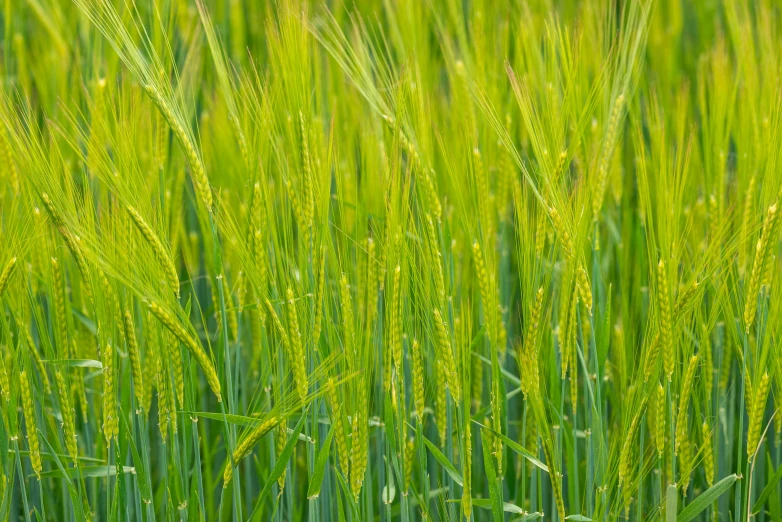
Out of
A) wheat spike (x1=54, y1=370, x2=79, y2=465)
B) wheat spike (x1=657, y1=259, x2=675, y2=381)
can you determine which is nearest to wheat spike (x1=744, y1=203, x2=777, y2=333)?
wheat spike (x1=657, y1=259, x2=675, y2=381)

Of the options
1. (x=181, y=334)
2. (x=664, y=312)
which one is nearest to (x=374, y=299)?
(x=181, y=334)

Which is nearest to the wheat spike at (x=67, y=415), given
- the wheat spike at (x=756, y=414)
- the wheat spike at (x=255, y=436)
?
the wheat spike at (x=255, y=436)

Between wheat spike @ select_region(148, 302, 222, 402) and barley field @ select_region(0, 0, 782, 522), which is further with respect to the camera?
barley field @ select_region(0, 0, 782, 522)

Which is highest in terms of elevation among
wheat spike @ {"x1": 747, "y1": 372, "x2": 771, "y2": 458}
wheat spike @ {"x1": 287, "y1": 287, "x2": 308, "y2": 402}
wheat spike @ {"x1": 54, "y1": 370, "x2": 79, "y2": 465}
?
wheat spike @ {"x1": 287, "y1": 287, "x2": 308, "y2": 402}

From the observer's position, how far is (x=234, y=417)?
1152 mm

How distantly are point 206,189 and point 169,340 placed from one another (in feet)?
0.72

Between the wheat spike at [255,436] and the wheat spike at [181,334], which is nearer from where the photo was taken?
the wheat spike at [181,334]

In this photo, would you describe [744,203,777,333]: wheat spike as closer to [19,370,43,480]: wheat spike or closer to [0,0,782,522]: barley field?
[0,0,782,522]: barley field

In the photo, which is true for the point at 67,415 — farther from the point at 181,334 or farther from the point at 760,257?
the point at 760,257

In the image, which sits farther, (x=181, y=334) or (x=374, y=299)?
(x=374, y=299)

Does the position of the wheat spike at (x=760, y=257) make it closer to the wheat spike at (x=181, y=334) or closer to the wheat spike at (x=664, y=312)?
the wheat spike at (x=664, y=312)

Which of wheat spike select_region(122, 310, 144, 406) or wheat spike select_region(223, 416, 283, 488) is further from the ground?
wheat spike select_region(122, 310, 144, 406)

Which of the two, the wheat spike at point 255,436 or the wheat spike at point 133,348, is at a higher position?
the wheat spike at point 133,348

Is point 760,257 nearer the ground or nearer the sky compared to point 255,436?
nearer the sky
